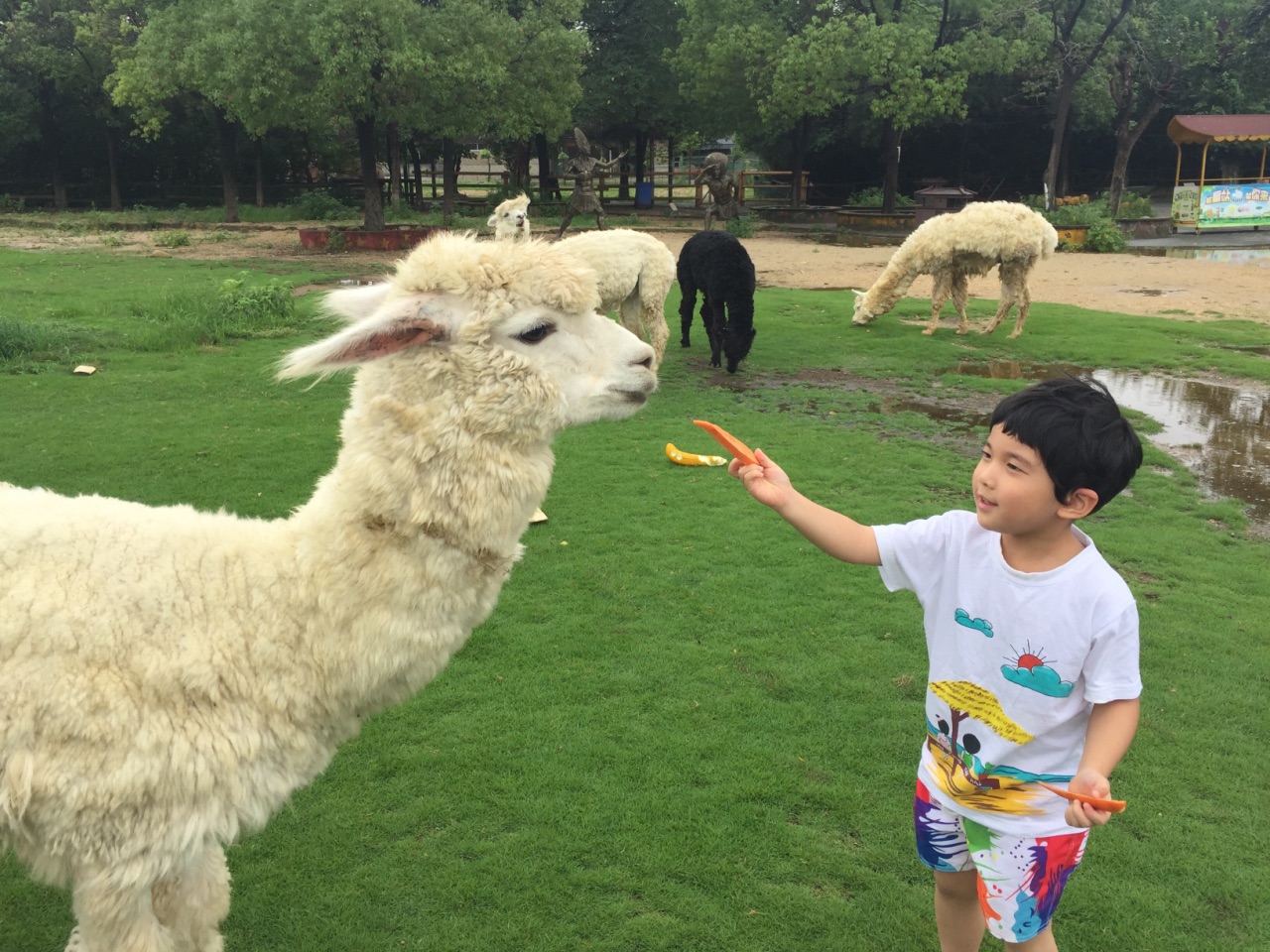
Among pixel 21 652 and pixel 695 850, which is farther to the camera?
pixel 695 850

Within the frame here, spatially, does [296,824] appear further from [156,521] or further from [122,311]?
[122,311]

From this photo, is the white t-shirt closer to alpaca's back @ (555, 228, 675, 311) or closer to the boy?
the boy

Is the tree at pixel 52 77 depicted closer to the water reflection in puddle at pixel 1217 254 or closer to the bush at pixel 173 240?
the bush at pixel 173 240

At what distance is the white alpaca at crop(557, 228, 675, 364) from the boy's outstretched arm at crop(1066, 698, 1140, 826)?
7358 mm

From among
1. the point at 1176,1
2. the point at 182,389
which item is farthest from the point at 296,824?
the point at 1176,1

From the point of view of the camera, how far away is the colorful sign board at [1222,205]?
971 inches

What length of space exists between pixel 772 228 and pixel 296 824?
2617 cm

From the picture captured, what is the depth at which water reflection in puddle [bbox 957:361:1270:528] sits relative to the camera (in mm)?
6379

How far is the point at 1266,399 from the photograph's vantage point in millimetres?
8273

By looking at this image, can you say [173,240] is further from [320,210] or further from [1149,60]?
[1149,60]

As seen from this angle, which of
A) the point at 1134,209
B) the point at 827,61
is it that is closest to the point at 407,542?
the point at 827,61

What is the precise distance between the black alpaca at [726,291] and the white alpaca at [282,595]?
731 cm

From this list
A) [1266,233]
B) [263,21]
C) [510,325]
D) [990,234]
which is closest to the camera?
[510,325]

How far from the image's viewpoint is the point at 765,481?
2.11 meters
